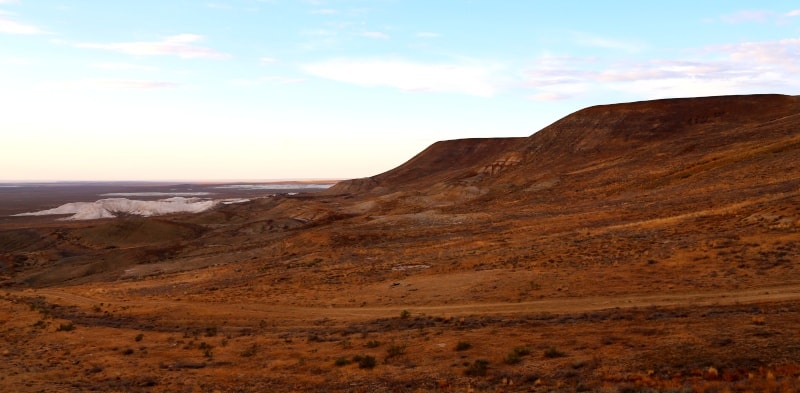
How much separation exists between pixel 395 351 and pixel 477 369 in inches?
122

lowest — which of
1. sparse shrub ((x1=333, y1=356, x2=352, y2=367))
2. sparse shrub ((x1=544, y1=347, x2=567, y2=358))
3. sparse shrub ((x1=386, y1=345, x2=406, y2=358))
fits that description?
sparse shrub ((x1=333, y1=356, x2=352, y2=367))

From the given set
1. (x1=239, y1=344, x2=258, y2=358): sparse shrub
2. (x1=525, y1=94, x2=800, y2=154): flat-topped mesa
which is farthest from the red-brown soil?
(x1=525, y1=94, x2=800, y2=154): flat-topped mesa

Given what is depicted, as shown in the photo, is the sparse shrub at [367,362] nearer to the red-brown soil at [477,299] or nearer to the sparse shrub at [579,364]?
the red-brown soil at [477,299]

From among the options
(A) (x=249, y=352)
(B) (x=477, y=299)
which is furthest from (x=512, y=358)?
(B) (x=477, y=299)

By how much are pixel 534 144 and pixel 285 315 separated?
241 feet

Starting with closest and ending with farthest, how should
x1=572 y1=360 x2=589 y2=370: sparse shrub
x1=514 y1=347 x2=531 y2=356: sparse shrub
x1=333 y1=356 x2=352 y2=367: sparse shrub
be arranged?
x1=572 y1=360 x2=589 y2=370: sparse shrub
x1=514 y1=347 x2=531 y2=356: sparse shrub
x1=333 y1=356 x2=352 y2=367: sparse shrub

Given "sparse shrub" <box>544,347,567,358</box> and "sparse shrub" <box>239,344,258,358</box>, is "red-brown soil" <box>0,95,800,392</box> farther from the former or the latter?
"sparse shrub" <box>239,344,258,358</box>

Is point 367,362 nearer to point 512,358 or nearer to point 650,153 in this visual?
point 512,358

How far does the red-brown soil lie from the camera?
13609 mm

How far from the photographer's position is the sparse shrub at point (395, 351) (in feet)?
52.0

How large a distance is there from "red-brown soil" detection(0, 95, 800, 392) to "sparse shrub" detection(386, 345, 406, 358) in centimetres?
5

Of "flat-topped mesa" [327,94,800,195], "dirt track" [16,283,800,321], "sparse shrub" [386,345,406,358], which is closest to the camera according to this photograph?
"sparse shrub" [386,345,406,358]

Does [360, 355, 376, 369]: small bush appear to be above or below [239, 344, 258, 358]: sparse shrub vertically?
above

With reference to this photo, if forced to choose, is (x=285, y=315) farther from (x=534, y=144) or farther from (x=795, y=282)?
(x=534, y=144)
